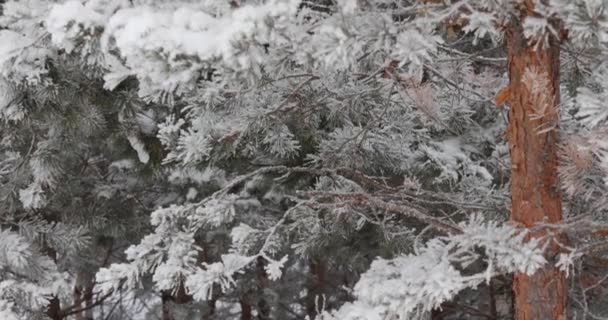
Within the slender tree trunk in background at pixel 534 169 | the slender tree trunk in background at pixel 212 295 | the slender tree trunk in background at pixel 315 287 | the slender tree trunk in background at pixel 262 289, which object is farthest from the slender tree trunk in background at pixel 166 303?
the slender tree trunk in background at pixel 534 169

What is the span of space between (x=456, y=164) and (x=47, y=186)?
285 cm

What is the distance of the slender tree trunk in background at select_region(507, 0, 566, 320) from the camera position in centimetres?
243

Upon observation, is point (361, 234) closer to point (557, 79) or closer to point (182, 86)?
point (557, 79)

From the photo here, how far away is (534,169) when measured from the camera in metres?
2.51

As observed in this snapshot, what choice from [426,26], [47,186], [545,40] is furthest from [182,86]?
[47,186]

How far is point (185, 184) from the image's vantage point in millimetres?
5766

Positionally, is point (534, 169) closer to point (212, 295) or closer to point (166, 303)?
point (212, 295)

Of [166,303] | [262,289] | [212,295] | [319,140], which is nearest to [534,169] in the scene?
[319,140]

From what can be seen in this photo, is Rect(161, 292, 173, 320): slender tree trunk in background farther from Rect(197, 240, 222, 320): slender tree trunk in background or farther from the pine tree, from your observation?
the pine tree

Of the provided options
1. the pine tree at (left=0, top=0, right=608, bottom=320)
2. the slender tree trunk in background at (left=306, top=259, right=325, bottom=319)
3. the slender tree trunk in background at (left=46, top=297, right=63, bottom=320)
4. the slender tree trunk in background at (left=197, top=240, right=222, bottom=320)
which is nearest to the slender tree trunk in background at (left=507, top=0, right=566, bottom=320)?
the pine tree at (left=0, top=0, right=608, bottom=320)

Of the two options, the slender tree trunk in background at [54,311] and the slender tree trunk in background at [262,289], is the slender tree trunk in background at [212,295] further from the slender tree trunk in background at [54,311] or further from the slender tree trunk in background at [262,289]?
the slender tree trunk in background at [54,311]

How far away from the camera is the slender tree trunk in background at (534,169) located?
95.7 inches

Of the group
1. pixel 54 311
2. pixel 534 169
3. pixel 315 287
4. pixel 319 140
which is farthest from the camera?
pixel 315 287

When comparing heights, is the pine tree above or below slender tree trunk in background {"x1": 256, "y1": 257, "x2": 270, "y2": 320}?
above
